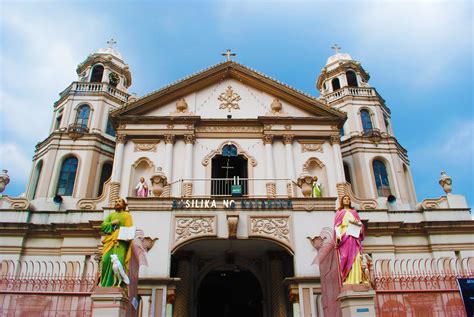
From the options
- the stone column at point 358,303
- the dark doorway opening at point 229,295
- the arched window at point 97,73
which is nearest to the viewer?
the stone column at point 358,303

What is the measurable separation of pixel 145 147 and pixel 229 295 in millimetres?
8497

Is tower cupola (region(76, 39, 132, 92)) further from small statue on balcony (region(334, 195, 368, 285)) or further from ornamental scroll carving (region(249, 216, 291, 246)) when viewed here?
small statue on balcony (region(334, 195, 368, 285))

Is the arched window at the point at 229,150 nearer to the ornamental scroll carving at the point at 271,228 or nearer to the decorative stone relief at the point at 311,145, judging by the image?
the decorative stone relief at the point at 311,145

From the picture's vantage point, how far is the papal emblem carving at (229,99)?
22.1 metres

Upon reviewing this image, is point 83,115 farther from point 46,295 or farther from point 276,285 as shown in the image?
point 46,295

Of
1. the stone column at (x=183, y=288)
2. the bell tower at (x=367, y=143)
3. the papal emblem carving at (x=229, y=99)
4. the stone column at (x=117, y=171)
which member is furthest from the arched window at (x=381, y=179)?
the stone column at (x=117, y=171)

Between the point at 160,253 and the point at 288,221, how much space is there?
4.82m

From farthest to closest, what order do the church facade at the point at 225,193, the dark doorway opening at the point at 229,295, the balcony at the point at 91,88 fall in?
the balcony at the point at 91,88, the dark doorway opening at the point at 229,295, the church facade at the point at 225,193

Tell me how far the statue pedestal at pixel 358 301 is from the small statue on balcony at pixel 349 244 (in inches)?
8.3

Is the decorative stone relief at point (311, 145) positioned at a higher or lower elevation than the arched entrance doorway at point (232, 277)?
higher

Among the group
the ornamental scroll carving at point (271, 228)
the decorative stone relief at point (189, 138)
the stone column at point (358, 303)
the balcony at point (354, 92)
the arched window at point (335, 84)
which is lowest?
the stone column at point (358, 303)

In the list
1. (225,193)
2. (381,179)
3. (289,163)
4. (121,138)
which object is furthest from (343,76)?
(121,138)

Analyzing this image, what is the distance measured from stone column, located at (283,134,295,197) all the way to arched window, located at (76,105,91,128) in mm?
13186

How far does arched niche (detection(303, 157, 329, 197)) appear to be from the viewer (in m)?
20.1
